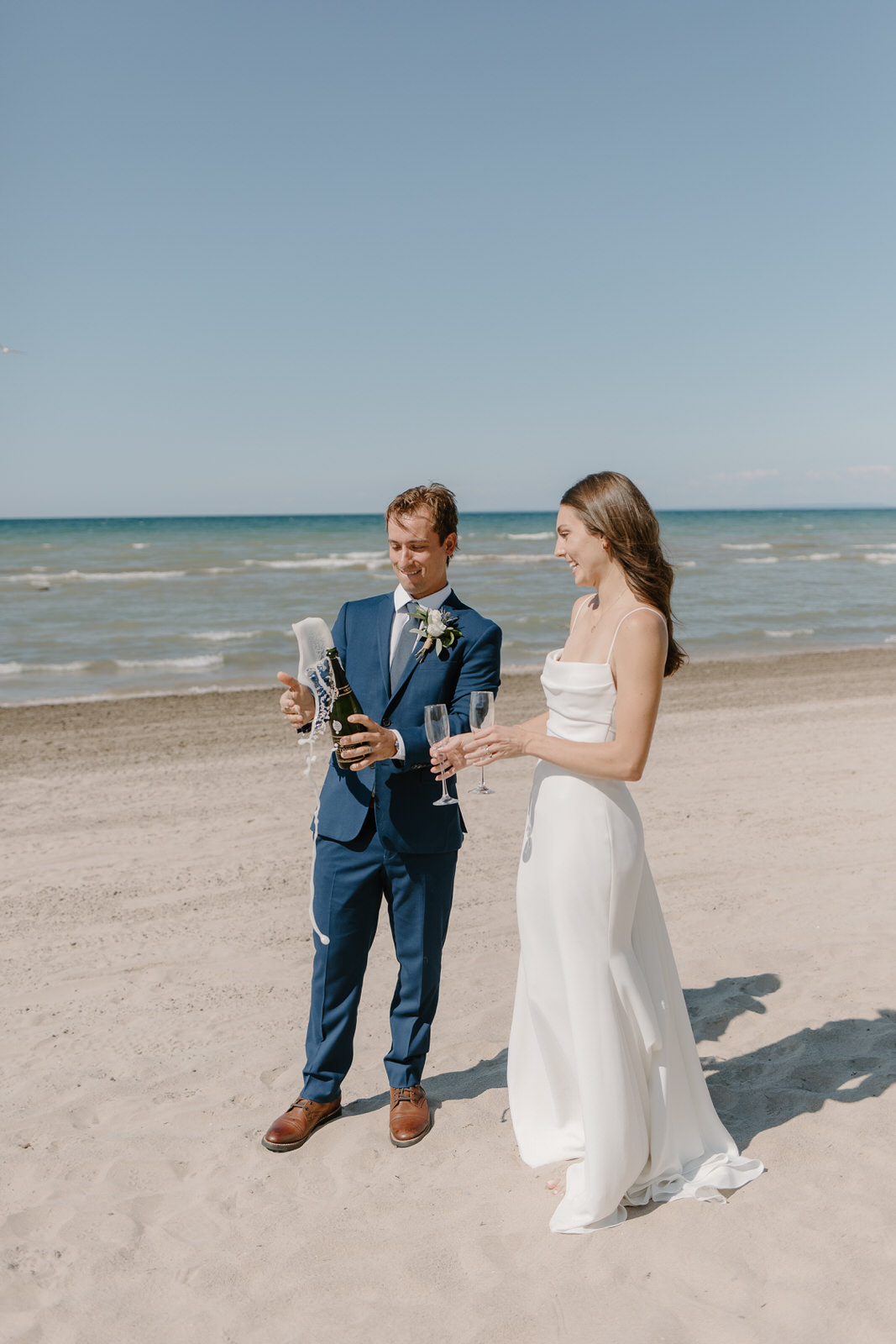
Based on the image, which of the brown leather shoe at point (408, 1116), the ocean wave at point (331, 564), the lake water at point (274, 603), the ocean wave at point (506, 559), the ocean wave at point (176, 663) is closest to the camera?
the brown leather shoe at point (408, 1116)

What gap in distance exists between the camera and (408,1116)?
365 cm

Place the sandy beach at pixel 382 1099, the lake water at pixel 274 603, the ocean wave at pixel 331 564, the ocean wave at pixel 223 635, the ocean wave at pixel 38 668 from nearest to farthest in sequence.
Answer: the sandy beach at pixel 382 1099, the ocean wave at pixel 38 668, the lake water at pixel 274 603, the ocean wave at pixel 223 635, the ocean wave at pixel 331 564

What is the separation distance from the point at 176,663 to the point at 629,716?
14069mm

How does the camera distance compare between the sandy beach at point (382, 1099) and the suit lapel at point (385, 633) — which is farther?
the suit lapel at point (385, 633)

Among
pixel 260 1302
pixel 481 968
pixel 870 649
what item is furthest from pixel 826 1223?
pixel 870 649

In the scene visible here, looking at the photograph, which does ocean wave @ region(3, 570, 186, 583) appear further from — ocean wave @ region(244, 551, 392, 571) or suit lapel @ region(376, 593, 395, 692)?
suit lapel @ region(376, 593, 395, 692)

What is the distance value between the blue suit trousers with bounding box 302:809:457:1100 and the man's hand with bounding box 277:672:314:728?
452mm

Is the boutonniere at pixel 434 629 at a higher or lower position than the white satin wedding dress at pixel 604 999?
higher

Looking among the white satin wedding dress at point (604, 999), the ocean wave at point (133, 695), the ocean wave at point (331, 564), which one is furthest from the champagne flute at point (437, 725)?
the ocean wave at point (331, 564)

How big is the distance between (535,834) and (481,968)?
7.28 feet

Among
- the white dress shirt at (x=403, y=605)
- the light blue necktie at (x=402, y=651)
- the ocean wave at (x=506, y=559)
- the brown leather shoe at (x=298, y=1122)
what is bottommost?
the brown leather shoe at (x=298, y=1122)

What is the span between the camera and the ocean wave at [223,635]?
60.9ft

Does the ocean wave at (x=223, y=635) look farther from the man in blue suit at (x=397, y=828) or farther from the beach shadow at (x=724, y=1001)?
the man in blue suit at (x=397, y=828)

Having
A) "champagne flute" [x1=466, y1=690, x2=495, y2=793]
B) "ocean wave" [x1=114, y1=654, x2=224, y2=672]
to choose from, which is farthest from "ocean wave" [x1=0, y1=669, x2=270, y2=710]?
"champagne flute" [x1=466, y1=690, x2=495, y2=793]
